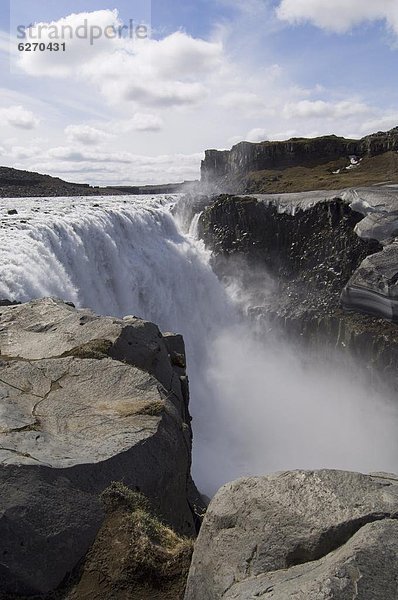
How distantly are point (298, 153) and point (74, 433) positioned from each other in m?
60.5

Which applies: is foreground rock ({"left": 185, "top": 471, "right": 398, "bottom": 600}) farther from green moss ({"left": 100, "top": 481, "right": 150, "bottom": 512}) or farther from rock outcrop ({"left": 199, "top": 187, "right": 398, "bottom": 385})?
rock outcrop ({"left": 199, "top": 187, "right": 398, "bottom": 385})

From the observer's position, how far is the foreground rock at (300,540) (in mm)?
3795

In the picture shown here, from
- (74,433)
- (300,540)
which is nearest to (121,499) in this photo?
(74,433)

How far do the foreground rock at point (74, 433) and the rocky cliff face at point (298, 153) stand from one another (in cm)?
4842

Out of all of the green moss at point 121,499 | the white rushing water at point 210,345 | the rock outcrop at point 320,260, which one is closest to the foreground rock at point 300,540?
the green moss at point 121,499

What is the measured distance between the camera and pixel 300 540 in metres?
4.50

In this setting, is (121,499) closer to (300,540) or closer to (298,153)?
(300,540)

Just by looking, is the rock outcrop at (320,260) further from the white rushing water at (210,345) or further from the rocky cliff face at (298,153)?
the rocky cliff face at (298,153)

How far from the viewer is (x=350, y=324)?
26.3 metres

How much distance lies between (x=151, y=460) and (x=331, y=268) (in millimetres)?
23724

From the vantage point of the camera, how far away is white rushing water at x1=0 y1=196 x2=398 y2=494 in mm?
20172

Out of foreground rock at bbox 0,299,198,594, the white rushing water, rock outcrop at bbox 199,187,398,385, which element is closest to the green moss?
foreground rock at bbox 0,299,198,594

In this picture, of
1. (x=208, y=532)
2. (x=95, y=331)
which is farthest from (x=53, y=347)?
(x=208, y=532)

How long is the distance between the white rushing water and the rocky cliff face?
97.8ft
